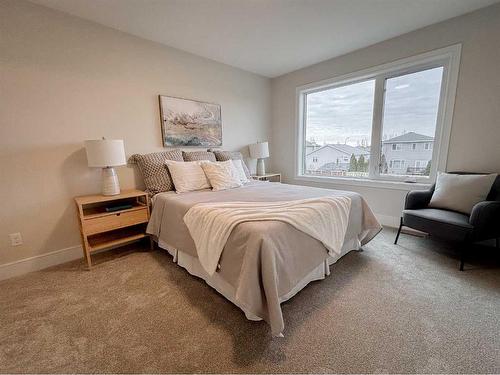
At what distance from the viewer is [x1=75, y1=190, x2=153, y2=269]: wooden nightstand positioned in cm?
205

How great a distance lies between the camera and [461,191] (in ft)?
7.23

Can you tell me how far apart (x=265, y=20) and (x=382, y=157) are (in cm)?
240

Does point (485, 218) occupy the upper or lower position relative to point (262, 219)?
lower

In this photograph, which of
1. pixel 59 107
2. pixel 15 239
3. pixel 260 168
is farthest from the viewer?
pixel 260 168

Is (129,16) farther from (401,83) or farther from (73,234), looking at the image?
(401,83)

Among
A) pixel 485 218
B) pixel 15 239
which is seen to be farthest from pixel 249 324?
pixel 15 239

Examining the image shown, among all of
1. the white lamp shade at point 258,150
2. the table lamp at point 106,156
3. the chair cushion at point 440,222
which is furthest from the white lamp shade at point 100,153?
the chair cushion at point 440,222

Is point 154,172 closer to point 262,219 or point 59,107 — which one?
point 59,107

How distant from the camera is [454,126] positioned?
2.46 metres

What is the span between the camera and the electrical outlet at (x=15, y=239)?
6.59 ft

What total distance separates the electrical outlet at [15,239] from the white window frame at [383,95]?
3824 millimetres

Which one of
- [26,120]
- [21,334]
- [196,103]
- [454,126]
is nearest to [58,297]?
[21,334]

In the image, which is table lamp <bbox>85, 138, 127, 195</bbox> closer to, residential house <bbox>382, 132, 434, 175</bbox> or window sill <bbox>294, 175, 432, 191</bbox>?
window sill <bbox>294, 175, 432, 191</bbox>

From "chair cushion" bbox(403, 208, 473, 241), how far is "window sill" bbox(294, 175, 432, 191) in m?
0.56
